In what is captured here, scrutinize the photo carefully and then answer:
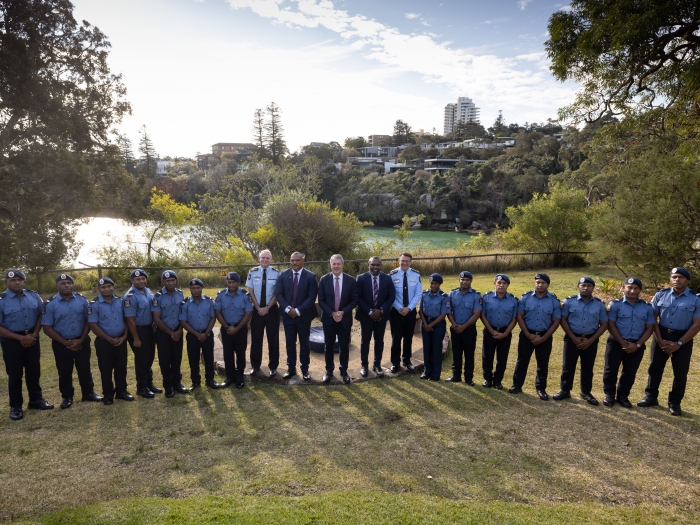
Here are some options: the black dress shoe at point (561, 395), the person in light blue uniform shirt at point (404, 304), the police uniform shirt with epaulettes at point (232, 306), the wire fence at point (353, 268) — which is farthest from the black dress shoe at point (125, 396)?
the wire fence at point (353, 268)

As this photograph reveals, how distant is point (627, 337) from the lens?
217 inches

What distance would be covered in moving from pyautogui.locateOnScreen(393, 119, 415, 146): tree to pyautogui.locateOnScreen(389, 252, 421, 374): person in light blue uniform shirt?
3848 inches

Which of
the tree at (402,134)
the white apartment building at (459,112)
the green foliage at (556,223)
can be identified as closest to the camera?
the green foliage at (556,223)

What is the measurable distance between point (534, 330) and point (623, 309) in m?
1.07

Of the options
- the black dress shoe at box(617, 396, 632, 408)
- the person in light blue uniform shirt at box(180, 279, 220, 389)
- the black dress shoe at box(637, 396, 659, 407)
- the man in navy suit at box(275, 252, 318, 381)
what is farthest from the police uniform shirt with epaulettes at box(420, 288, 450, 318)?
the person in light blue uniform shirt at box(180, 279, 220, 389)

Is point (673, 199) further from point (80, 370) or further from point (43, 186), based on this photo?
point (43, 186)

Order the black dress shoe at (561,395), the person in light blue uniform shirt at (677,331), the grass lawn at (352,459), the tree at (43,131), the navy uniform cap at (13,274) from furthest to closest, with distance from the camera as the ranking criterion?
the tree at (43,131) → the black dress shoe at (561,395) → the person in light blue uniform shirt at (677,331) → the navy uniform cap at (13,274) → the grass lawn at (352,459)

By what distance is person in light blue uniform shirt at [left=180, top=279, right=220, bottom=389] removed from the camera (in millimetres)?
5945

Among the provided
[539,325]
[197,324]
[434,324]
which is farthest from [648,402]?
[197,324]

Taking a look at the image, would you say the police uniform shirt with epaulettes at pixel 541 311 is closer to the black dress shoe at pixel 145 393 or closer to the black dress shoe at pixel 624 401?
the black dress shoe at pixel 624 401

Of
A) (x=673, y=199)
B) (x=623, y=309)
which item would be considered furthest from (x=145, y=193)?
(x=673, y=199)

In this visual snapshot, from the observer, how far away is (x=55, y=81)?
40.9 feet

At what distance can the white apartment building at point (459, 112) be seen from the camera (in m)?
190

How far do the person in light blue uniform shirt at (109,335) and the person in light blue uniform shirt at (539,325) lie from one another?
5.13 m
